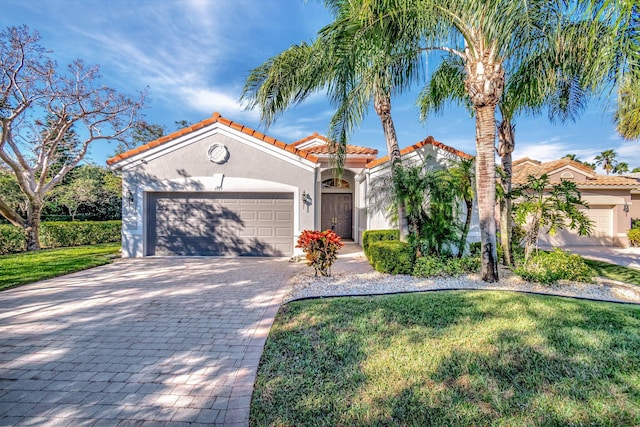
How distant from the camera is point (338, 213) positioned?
1773 cm

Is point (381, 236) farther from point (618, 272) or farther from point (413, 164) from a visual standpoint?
point (618, 272)

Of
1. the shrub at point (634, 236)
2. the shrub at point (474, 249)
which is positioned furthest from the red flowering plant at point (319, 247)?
the shrub at point (634, 236)

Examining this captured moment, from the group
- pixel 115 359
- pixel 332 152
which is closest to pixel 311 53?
pixel 332 152

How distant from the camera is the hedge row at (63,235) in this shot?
42.9 ft

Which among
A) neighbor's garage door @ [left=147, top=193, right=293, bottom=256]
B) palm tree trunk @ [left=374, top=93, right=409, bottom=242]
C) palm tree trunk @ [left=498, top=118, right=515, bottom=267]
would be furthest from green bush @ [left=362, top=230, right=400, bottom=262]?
palm tree trunk @ [left=498, top=118, right=515, bottom=267]

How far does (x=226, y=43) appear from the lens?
39.8 ft

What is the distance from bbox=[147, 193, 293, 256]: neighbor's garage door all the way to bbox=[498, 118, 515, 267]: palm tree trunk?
24.9ft

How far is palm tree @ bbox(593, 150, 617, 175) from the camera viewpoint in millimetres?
38850

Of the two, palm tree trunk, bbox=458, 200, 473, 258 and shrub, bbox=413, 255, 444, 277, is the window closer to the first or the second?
palm tree trunk, bbox=458, 200, 473, 258

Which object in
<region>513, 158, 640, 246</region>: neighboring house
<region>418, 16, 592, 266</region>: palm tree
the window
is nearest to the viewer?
<region>418, 16, 592, 266</region>: palm tree

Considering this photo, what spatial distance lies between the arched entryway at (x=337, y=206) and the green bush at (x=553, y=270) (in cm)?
1072

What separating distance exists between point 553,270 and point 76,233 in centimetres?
2206

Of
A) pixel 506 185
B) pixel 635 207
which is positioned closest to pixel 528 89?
pixel 506 185

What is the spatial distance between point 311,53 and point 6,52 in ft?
46.0
